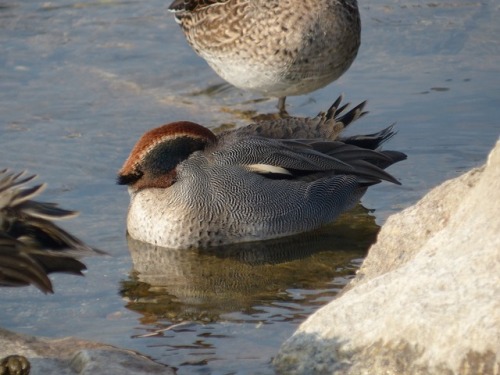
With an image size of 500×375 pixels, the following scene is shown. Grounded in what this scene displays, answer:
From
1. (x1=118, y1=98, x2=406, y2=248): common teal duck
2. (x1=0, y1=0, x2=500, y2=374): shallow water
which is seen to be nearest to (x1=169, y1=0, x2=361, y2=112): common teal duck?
(x1=0, y1=0, x2=500, y2=374): shallow water

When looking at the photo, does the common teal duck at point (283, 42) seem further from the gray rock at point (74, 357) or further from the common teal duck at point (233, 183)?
the gray rock at point (74, 357)

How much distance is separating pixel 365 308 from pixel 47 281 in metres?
1.48

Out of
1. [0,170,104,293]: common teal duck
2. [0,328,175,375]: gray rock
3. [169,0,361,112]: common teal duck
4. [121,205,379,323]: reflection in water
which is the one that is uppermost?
[169,0,361,112]: common teal duck

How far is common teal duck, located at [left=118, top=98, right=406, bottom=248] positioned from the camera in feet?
26.6

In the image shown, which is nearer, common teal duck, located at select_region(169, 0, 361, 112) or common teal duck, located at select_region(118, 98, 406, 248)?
common teal duck, located at select_region(118, 98, 406, 248)

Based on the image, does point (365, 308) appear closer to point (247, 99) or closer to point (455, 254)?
point (455, 254)

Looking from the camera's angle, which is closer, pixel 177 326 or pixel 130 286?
pixel 177 326

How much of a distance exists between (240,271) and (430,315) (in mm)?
2671

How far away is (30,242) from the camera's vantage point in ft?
18.8

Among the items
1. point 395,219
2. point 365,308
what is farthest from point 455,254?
point 395,219

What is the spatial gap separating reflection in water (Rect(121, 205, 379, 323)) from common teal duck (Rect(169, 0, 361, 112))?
80.1 inches

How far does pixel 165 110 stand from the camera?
10.9 meters

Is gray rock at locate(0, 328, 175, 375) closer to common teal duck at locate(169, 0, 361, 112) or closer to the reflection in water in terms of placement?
the reflection in water

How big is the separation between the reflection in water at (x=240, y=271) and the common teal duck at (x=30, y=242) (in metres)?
1.07
